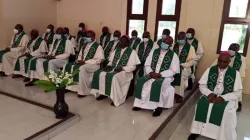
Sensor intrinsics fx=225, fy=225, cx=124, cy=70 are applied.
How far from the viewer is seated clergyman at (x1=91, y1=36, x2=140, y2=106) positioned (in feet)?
13.2

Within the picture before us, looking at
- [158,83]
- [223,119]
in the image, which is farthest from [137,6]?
[223,119]

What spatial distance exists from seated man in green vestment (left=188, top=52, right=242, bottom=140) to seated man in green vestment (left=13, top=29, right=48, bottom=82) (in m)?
3.86

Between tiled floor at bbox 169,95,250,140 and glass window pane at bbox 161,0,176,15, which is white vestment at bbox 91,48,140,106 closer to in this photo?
tiled floor at bbox 169,95,250,140

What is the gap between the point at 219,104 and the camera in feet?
9.52

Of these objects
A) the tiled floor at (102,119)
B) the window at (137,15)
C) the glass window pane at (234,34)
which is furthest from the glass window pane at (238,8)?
the tiled floor at (102,119)

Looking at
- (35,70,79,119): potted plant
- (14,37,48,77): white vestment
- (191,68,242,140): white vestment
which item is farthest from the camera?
(14,37,48,77): white vestment

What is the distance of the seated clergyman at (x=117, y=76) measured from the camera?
4.01 meters

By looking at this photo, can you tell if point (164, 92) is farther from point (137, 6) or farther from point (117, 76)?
point (137, 6)

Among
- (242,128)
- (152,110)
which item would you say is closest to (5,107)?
(152,110)

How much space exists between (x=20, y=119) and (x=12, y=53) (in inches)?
115

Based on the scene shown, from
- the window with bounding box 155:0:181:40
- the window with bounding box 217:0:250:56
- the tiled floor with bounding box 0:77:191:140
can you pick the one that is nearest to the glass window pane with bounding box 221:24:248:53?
the window with bounding box 217:0:250:56

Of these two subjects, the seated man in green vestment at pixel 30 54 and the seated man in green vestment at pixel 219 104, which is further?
the seated man in green vestment at pixel 30 54

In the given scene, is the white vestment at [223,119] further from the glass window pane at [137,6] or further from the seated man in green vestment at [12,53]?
the seated man in green vestment at [12,53]

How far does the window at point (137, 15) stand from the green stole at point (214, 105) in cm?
346
